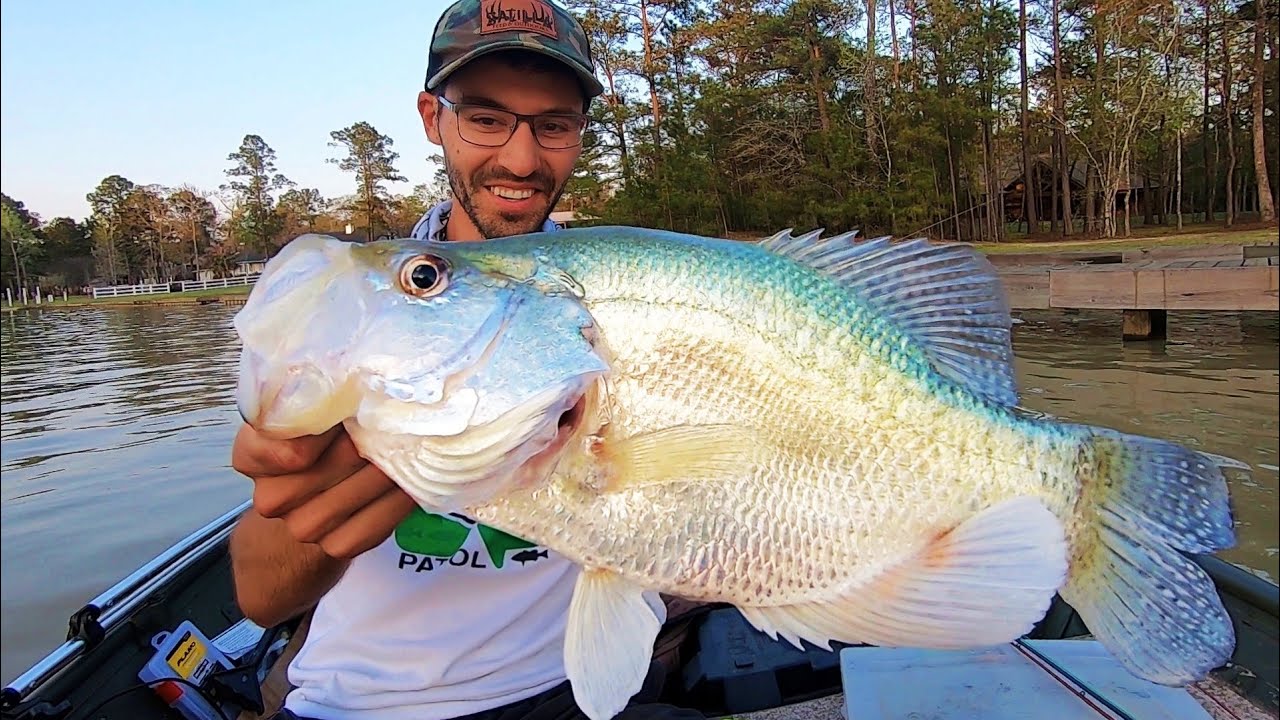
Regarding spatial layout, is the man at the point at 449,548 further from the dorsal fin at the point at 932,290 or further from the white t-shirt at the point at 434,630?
the dorsal fin at the point at 932,290

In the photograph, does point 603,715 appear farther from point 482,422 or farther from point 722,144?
point 722,144

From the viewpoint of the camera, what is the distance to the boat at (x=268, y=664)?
194 cm

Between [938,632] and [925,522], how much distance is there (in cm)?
16

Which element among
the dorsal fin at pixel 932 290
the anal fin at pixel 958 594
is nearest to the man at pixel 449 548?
the anal fin at pixel 958 594

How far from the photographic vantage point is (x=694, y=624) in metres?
2.58

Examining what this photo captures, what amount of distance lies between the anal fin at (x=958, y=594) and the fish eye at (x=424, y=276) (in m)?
0.66

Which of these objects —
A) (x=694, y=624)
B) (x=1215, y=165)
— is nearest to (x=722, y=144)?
(x=1215, y=165)

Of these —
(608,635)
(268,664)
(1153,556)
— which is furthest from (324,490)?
(268,664)

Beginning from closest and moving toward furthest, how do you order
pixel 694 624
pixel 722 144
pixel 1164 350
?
1. pixel 694 624
2. pixel 1164 350
3. pixel 722 144

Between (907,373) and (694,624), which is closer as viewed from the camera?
(907,373)

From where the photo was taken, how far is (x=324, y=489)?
1068mm

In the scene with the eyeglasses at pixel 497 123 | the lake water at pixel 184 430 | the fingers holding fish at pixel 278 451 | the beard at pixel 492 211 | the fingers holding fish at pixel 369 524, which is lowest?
the lake water at pixel 184 430

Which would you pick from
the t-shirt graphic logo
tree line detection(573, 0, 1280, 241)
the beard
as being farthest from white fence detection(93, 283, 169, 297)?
the t-shirt graphic logo

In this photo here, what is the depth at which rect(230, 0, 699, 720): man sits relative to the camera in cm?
109
